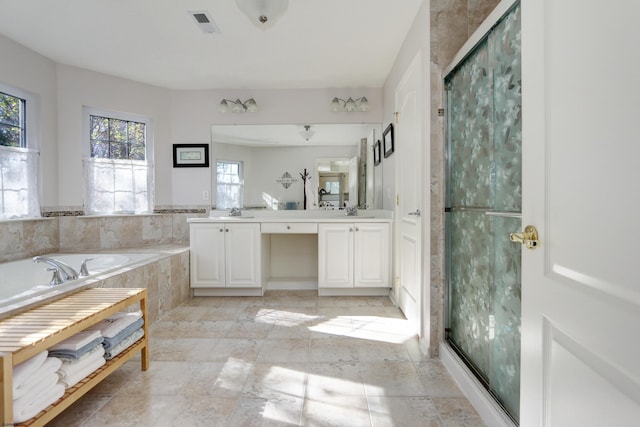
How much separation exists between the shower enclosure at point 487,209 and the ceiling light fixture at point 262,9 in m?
0.92

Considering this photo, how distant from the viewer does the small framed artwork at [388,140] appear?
10.4ft

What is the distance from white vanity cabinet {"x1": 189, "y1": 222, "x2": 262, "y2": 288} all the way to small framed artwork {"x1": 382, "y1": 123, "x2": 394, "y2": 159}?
148 centimetres

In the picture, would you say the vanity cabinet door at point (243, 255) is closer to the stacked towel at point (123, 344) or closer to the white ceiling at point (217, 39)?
the stacked towel at point (123, 344)

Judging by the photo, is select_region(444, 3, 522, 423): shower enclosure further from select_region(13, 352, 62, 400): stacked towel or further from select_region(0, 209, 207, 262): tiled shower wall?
select_region(0, 209, 207, 262): tiled shower wall

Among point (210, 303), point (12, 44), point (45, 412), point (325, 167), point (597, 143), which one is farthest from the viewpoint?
point (325, 167)

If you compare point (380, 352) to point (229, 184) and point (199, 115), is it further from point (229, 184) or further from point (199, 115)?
point (199, 115)

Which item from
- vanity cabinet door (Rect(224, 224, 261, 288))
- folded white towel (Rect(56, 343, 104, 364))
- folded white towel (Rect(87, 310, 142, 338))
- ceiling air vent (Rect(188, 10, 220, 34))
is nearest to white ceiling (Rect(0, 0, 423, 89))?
ceiling air vent (Rect(188, 10, 220, 34))

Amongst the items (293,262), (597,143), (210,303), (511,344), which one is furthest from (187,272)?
(597,143)

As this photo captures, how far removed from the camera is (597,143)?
730mm

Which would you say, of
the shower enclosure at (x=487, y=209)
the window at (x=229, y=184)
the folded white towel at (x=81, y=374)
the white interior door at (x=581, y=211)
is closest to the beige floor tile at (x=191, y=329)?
the folded white towel at (x=81, y=374)

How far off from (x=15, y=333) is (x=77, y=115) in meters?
2.72

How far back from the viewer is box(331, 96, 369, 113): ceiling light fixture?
3672 mm

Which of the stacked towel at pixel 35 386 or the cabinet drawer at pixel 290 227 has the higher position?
the cabinet drawer at pixel 290 227

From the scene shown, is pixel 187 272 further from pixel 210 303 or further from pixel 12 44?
pixel 12 44
